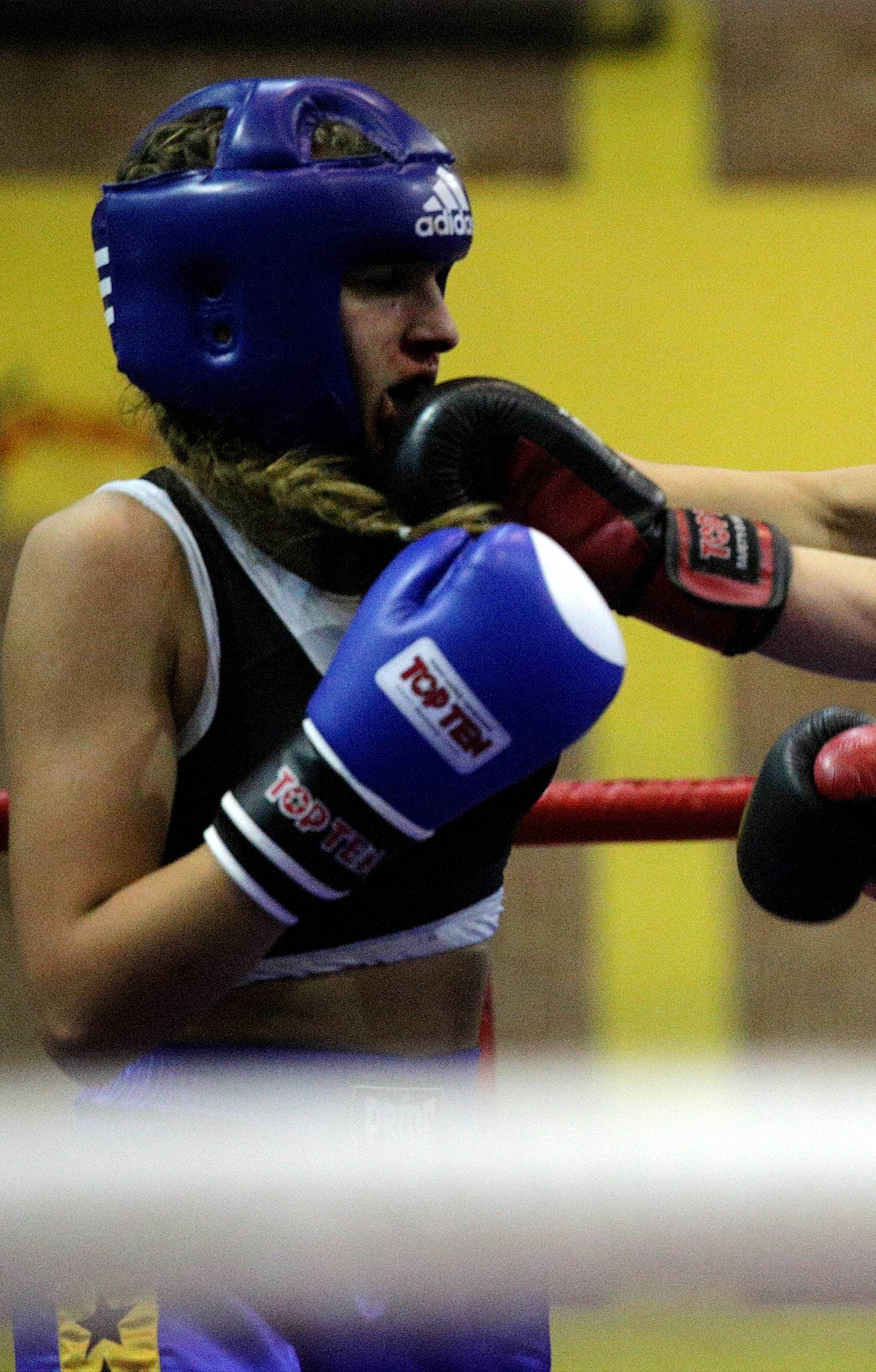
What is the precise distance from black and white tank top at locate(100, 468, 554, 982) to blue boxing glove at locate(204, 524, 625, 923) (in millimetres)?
115

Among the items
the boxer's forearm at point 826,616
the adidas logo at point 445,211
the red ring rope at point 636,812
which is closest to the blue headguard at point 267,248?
the adidas logo at point 445,211

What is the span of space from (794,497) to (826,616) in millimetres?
256

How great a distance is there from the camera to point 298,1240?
380 mm

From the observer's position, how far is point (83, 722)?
0.84 meters

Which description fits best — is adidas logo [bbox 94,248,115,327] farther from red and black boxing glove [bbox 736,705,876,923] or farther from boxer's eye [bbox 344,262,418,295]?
red and black boxing glove [bbox 736,705,876,923]

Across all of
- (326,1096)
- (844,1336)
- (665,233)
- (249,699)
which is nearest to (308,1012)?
(326,1096)

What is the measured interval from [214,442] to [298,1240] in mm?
662

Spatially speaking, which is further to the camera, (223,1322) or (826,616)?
(826,616)

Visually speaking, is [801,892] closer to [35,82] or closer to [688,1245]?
[688,1245]

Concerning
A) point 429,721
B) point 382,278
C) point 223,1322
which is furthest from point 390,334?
point 223,1322

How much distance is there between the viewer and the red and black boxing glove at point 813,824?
3.22 feet

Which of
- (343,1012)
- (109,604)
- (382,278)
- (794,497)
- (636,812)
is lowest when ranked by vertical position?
(636,812)

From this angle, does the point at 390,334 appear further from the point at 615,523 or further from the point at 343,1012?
the point at 343,1012

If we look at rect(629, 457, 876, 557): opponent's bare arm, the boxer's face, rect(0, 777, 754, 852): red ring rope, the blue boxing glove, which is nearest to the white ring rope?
the blue boxing glove
